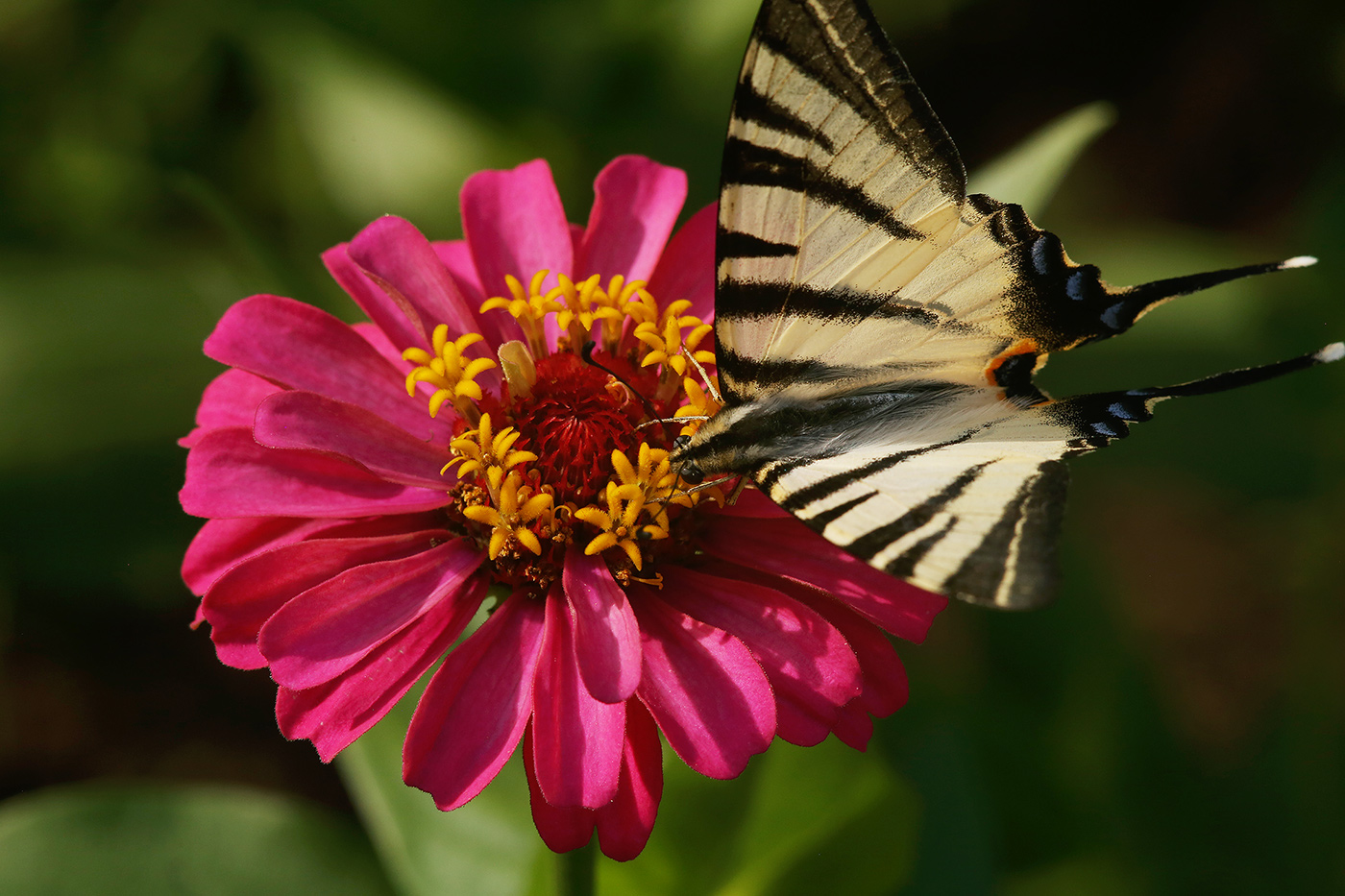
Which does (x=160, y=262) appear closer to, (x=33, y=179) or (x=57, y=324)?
(x=57, y=324)

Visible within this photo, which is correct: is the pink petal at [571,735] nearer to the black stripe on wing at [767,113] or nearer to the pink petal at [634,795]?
the pink petal at [634,795]

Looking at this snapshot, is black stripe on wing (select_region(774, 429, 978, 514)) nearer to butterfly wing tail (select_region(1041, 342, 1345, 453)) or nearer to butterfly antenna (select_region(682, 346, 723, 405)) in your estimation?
butterfly wing tail (select_region(1041, 342, 1345, 453))

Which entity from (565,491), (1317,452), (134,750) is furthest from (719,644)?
(1317,452)

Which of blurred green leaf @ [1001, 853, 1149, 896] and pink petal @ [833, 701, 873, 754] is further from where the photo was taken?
blurred green leaf @ [1001, 853, 1149, 896]

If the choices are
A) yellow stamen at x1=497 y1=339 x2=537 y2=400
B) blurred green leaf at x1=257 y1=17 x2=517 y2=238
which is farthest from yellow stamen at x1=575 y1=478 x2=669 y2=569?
blurred green leaf at x1=257 y1=17 x2=517 y2=238

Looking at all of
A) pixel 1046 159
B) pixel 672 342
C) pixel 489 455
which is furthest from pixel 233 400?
pixel 1046 159

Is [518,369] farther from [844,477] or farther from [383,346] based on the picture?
[844,477]
